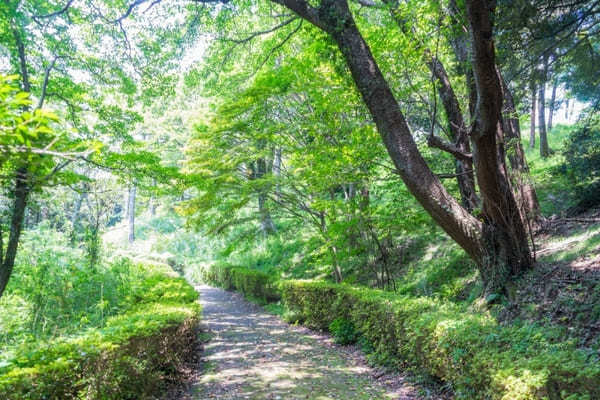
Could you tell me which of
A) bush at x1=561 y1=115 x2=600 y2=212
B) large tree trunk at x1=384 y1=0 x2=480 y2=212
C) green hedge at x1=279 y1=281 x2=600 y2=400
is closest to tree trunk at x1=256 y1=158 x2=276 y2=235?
large tree trunk at x1=384 y1=0 x2=480 y2=212

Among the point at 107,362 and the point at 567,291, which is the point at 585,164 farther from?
the point at 107,362

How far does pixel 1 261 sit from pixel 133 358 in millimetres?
2021

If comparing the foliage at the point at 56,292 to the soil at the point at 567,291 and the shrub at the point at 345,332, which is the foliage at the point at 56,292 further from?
the soil at the point at 567,291

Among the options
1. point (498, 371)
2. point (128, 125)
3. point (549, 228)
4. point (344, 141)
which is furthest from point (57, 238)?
point (549, 228)

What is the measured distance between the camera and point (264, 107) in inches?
376

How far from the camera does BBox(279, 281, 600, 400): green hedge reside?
2.47 m

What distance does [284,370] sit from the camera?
559cm

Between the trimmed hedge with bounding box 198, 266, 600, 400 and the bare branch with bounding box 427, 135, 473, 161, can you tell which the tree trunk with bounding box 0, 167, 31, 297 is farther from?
the bare branch with bounding box 427, 135, 473, 161

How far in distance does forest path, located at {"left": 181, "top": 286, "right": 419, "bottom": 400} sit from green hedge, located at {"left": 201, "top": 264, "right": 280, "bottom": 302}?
405 centimetres

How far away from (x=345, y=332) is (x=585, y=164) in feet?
20.4

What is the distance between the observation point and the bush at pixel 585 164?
729 cm

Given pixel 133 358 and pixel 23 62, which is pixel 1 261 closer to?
pixel 133 358

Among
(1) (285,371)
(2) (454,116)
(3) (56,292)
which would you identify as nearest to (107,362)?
(1) (285,371)

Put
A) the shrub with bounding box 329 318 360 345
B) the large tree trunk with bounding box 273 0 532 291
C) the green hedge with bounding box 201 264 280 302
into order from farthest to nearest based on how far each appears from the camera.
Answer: the green hedge with bounding box 201 264 280 302, the shrub with bounding box 329 318 360 345, the large tree trunk with bounding box 273 0 532 291
